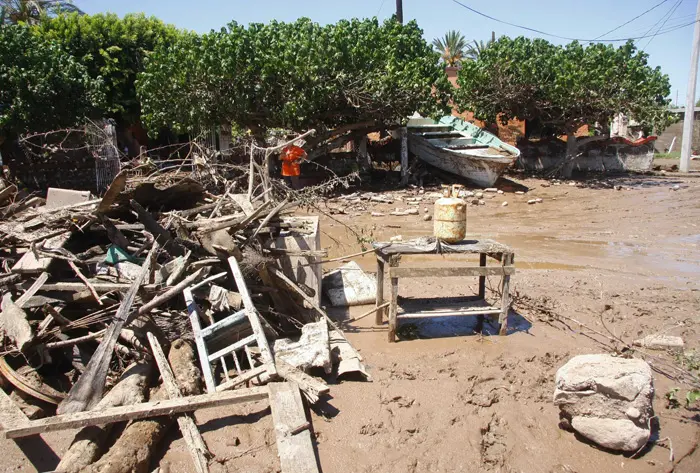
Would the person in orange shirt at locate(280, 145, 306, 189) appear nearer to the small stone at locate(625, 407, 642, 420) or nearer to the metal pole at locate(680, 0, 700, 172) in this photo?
the small stone at locate(625, 407, 642, 420)

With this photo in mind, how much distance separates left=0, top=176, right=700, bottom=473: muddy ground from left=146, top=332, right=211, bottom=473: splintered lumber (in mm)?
152

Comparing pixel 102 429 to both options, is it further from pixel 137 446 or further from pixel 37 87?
pixel 37 87

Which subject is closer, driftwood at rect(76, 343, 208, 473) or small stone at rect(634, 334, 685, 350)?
driftwood at rect(76, 343, 208, 473)

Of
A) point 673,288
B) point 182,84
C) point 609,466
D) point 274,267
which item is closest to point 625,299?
point 673,288

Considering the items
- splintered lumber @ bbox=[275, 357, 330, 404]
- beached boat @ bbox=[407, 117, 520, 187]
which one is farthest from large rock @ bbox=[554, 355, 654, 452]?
beached boat @ bbox=[407, 117, 520, 187]

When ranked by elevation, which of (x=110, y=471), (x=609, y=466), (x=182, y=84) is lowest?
(x=609, y=466)

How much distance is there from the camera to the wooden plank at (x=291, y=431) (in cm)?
299

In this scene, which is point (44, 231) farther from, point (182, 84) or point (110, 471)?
point (182, 84)

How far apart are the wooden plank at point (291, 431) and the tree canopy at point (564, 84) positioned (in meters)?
14.4

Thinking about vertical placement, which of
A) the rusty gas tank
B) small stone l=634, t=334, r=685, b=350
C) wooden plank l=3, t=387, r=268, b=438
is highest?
the rusty gas tank

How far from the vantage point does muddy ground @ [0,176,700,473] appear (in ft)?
11.0

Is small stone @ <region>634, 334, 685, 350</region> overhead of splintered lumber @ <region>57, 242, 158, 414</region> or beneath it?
beneath

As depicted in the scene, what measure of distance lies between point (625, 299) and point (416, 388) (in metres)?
3.53

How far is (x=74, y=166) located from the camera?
15.5 metres
